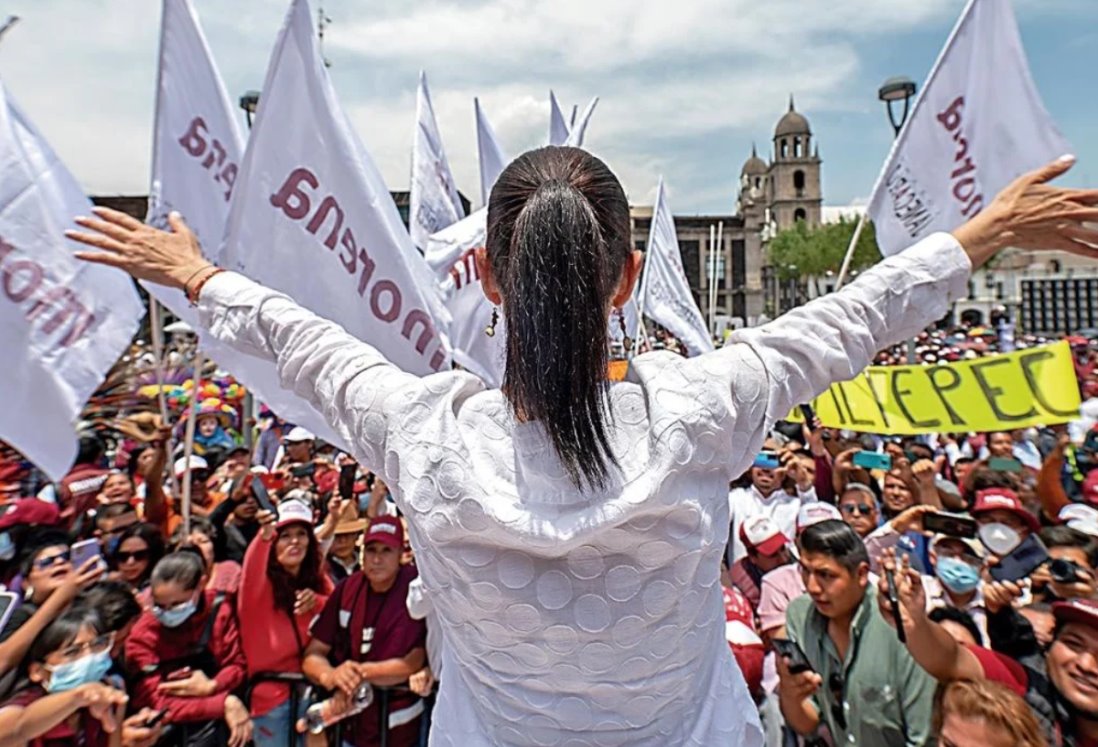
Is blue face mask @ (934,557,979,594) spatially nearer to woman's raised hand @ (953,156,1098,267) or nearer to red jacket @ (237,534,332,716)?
woman's raised hand @ (953,156,1098,267)

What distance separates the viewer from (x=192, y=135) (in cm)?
392

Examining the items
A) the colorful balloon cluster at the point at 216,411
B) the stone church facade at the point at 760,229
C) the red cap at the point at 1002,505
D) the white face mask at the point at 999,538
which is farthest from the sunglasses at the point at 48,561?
the stone church facade at the point at 760,229

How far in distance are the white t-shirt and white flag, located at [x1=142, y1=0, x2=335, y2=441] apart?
2.90m

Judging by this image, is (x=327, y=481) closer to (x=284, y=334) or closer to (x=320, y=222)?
(x=320, y=222)

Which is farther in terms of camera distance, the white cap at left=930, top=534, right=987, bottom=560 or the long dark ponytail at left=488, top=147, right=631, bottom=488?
the white cap at left=930, top=534, right=987, bottom=560

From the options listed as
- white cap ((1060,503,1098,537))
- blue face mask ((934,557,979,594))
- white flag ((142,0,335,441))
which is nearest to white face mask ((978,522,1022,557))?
white cap ((1060,503,1098,537))

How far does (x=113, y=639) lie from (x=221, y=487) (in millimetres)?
3164

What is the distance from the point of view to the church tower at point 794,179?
7681cm

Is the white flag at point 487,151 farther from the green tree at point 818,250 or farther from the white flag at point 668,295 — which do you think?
the green tree at point 818,250

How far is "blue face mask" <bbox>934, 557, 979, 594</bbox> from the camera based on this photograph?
3.21 metres

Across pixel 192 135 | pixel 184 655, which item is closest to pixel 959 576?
pixel 184 655

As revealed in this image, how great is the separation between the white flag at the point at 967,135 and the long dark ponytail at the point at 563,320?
4.66 meters

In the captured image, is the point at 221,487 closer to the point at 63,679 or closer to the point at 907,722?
the point at 63,679

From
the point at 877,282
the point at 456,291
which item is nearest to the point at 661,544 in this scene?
the point at 877,282
